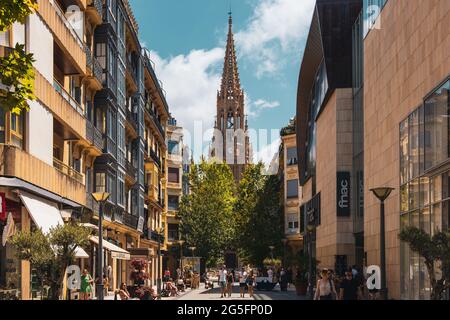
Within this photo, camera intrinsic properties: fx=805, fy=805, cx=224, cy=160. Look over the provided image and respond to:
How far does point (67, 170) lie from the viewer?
3381 cm

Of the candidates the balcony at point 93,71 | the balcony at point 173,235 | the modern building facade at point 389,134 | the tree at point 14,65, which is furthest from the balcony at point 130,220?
the tree at point 14,65

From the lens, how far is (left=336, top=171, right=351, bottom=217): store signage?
147 ft

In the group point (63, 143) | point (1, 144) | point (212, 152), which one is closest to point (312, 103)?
point (63, 143)

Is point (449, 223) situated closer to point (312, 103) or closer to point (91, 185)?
point (91, 185)

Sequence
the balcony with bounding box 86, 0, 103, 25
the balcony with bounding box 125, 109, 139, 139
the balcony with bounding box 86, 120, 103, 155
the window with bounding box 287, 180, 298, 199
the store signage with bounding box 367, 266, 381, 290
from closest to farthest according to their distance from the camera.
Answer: the store signage with bounding box 367, 266, 381, 290 < the balcony with bounding box 86, 120, 103, 155 < the balcony with bounding box 86, 0, 103, 25 < the balcony with bounding box 125, 109, 139, 139 < the window with bounding box 287, 180, 298, 199

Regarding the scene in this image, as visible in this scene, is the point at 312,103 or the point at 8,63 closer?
the point at 8,63

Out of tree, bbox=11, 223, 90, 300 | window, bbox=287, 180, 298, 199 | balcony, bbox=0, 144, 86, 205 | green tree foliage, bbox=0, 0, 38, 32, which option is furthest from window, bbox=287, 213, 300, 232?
green tree foliage, bbox=0, 0, 38, 32

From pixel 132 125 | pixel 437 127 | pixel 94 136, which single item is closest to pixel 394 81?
pixel 437 127

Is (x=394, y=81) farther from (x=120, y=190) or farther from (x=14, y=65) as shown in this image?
(x=14, y=65)

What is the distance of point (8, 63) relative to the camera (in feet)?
42.8

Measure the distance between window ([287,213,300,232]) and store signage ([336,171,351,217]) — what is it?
1333 inches

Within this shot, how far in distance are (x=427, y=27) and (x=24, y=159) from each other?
1300cm

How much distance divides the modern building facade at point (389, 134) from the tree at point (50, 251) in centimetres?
925

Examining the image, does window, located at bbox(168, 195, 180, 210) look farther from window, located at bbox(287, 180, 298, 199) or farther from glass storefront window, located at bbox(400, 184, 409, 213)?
glass storefront window, located at bbox(400, 184, 409, 213)
